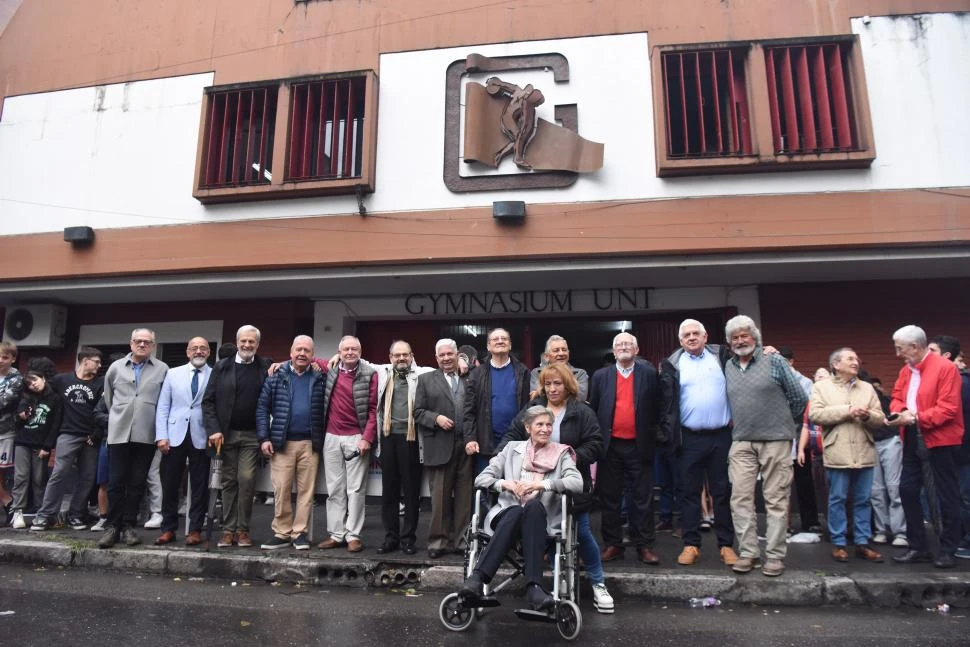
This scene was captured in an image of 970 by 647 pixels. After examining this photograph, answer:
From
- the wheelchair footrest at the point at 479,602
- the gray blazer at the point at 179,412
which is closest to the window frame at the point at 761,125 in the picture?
the wheelchair footrest at the point at 479,602

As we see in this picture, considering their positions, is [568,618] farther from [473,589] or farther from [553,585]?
[473,589]

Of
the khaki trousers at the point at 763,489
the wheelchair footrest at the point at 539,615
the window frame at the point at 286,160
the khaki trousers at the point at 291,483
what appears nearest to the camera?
the wheelchair footrest at the point at 539,615

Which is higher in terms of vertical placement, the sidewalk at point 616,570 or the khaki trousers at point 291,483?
the khaki trousers at point 291,483

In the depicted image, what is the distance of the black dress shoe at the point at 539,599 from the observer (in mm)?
3652

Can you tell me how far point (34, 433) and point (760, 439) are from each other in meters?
7.42

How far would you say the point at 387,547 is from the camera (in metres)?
5.51

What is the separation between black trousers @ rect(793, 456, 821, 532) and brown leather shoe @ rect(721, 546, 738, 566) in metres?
1.72

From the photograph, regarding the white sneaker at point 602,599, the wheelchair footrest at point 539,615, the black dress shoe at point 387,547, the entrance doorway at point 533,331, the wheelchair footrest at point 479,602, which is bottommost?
the white sneaker at point 602,599

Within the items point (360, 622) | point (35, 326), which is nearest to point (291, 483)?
point (360, 622)

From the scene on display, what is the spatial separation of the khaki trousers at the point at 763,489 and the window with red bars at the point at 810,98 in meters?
4.46

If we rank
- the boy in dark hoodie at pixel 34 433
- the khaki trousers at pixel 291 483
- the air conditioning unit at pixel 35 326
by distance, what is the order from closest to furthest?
the khaki trousers at pixel 291 483, the boy in dark hoodie at pixel 34 433, the air conditioning unit at pixel 35 326

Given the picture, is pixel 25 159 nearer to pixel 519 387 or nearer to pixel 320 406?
pixel 320 406

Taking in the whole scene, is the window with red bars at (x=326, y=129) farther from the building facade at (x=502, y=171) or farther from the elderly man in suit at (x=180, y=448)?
the elderly man in suit at (x=180, y=448)

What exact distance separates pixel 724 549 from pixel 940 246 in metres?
4.97
